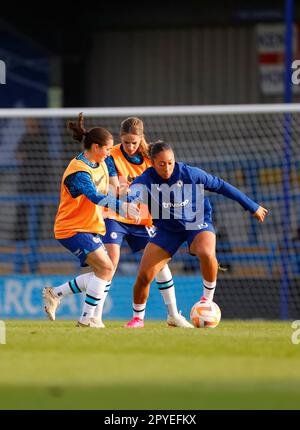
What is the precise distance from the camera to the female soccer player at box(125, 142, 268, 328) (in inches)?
349

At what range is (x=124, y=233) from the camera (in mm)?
9719

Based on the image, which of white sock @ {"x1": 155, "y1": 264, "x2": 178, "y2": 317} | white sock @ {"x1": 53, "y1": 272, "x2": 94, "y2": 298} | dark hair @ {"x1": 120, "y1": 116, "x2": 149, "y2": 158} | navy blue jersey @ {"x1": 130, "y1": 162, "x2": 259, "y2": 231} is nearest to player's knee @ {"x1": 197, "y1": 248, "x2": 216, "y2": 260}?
navy blue jersey @ {"x1": 130, "y1": 162, "x2": 259, "y2": 231}

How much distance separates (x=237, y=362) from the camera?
654 centimetres

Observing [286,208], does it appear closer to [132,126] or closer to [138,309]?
[132,126]

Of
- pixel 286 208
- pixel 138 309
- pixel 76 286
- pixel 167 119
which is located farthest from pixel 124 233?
pixel 167 119

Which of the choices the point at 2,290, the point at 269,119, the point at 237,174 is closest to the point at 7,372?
the point at 2,290

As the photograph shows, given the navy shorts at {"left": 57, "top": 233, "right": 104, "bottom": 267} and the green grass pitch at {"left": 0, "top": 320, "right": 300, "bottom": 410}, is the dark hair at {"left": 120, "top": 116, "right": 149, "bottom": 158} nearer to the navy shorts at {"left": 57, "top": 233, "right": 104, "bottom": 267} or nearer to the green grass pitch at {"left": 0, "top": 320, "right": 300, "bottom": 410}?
the navy shorts at {"left": 57, "top": 233, "right": 104, "bottom": 267}

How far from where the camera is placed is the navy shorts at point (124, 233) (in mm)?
9695

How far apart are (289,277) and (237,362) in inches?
361

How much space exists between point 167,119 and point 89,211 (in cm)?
1078

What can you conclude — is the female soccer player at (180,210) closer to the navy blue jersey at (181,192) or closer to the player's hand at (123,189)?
the navy blue jersey at (181,192)

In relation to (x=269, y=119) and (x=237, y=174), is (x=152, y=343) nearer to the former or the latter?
(x=237, y=174)

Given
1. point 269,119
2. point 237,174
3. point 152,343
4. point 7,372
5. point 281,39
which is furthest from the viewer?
point 281,39

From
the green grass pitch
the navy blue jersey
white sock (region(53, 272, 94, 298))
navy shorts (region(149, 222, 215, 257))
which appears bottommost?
the green grass pitch
